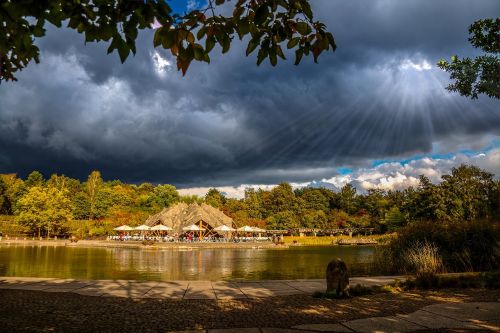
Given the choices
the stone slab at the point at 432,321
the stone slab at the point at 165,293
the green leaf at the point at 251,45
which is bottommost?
the stone slab at the point at 432,321

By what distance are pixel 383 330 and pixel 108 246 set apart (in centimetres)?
3264

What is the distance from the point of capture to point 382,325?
4832 mm

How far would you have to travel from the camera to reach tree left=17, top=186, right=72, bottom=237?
46.6 m

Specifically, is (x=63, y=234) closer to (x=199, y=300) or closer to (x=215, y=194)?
Answer: (x=215, y=194)

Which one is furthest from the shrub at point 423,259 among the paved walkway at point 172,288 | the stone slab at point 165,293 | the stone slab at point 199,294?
the stone slab at point 165,293

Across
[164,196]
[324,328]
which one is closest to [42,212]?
[164,196]

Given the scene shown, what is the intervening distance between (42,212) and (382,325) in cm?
5026

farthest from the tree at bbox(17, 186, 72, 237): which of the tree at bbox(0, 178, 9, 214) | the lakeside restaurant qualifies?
the tree at bbox(0, 178, 9, 214)

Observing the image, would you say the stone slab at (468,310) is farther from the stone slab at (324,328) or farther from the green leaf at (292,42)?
the green leaf at (292,42)

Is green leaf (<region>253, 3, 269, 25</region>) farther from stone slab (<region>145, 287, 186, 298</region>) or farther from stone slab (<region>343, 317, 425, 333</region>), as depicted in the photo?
stone slab (<region>145, 287, 186, 298</region>)

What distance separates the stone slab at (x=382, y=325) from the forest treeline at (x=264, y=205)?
31.4 metres

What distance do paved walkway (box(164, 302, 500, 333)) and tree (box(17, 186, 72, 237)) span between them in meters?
49.4

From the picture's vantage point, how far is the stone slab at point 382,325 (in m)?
4.62

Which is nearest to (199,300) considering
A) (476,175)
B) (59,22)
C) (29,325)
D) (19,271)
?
(29,325)
